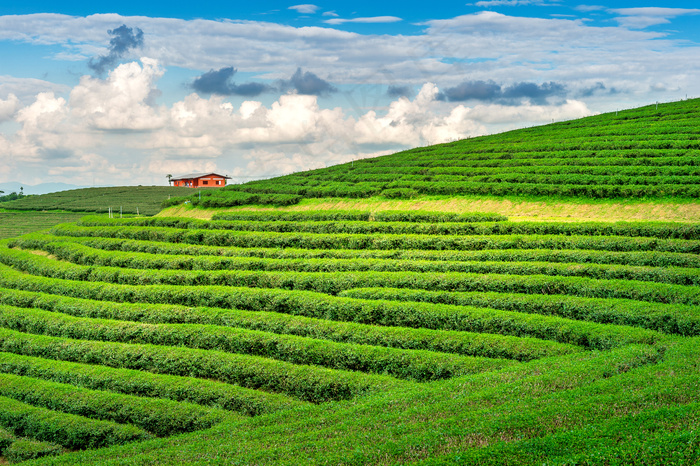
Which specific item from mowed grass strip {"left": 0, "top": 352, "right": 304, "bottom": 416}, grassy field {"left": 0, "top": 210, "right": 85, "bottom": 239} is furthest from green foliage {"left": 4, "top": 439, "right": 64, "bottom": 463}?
grassy field {"left": 0, "top": 210, "right": 85, "bottom": 239}

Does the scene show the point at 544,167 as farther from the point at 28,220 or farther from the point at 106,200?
the point at 106,200

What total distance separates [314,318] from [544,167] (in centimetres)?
2745

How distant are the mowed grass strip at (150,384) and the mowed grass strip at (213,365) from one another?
67 centimetres

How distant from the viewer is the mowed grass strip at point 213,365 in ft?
→ 55.4

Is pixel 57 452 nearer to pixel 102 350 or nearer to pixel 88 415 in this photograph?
pixel 88 415

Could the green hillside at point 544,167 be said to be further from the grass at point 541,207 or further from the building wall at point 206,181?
the building wall at point 206,181

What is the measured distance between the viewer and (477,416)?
1089cm

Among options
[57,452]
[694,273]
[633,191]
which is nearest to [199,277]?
[57,452]

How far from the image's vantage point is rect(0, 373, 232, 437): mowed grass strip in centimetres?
1639

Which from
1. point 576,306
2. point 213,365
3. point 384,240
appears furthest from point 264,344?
point 384,240

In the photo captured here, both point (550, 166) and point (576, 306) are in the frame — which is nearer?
point (576, 306)

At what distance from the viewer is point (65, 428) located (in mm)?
17094

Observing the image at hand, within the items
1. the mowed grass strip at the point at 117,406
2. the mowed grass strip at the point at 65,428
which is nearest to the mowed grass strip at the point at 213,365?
the mowed grass strip at the point at 117,406

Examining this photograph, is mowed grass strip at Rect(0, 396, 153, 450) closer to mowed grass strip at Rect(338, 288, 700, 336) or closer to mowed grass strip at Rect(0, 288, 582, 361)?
mowed grass strip at Rect(0, 288, 582, 361)
